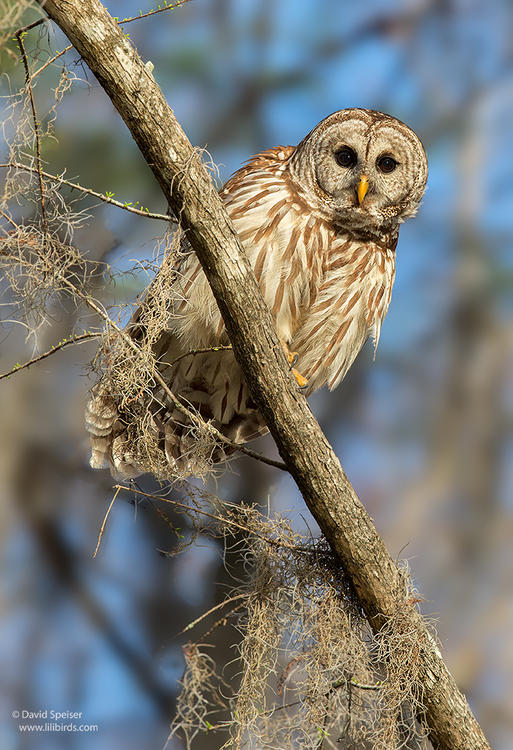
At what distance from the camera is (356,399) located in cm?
601

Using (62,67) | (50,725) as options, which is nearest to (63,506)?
(50,725)

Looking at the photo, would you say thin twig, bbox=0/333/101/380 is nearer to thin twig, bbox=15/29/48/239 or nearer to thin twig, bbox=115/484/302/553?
thin twig, bbox=15/29/48/239

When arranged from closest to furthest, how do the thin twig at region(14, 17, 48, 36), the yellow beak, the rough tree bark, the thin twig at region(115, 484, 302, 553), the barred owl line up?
the thin twig at region(14, 17, 48, 36) < the rough tree bark < the thin twig at region(115, 484, 302, 553) < the barred owl < the yellow beak

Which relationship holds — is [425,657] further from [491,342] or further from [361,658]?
[491,342]

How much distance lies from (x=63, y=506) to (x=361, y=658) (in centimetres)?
369

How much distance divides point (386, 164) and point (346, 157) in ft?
0.56

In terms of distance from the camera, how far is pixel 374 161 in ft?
10.4

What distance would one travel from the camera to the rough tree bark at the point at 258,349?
78.2 inches

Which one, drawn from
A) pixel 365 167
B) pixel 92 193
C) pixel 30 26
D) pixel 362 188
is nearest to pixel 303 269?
pixel 362 188

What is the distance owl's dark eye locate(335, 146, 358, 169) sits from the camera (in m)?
3.17

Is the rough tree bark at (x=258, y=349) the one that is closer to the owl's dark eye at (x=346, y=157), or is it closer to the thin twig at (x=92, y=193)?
the thin twig at (x=92, y=193)

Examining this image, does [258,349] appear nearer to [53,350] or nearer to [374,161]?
[53,350]

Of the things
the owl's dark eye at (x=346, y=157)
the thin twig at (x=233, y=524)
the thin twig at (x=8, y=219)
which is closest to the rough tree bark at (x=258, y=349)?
the thin twig at (x=233, y=524)

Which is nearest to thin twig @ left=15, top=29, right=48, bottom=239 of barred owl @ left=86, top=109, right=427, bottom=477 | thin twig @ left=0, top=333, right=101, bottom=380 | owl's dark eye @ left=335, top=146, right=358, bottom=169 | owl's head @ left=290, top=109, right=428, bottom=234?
thin twig @ left=0, top=333, right=101, bottom=380
